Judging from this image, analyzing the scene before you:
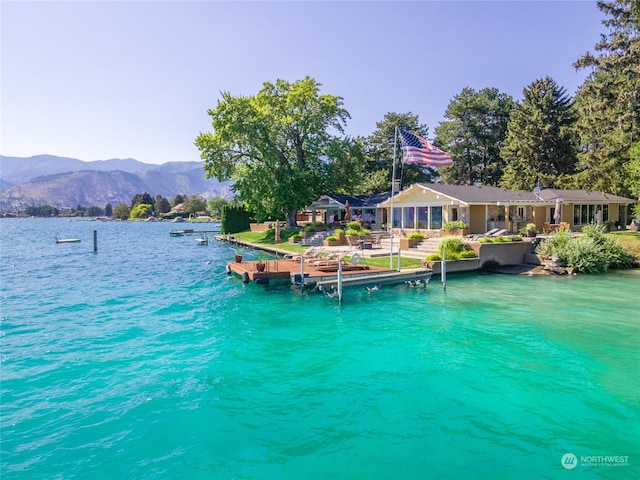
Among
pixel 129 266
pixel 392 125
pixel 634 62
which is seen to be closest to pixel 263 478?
pixel 129 266

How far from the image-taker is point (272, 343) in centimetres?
1312

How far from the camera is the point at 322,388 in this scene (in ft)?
32.2

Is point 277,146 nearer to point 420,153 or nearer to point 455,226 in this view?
point 455,226

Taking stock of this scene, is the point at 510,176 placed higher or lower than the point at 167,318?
higher

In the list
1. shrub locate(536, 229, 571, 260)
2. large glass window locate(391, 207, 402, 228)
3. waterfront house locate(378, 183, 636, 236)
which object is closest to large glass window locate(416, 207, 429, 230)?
waterfront house locate(378, 183, 636, 236)

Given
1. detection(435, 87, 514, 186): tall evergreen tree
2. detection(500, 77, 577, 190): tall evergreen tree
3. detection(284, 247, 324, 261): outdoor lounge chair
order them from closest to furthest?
detection(284, 247, 324, 261): outdoor lounge chair
detection(500, 77, 577, 190): tall evergreen tree
detection(435, 87, 514, 186): tall evergreen tree

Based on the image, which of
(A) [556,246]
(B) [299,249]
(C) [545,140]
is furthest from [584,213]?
(B) [299,249]

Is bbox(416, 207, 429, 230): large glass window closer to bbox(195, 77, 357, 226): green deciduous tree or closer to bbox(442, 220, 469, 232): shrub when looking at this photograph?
bbox(442, 220, 469, 232): shrub

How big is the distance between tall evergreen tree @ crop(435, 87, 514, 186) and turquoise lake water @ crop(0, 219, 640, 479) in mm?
46388

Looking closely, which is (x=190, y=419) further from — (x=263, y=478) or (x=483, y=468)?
(x=483, y=468)

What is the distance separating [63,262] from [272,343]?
99.0ft

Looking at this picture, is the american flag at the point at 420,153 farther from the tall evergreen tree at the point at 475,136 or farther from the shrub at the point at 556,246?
the tall evergreen tree at the point at 475,136

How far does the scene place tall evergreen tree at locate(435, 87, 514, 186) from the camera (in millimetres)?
61594

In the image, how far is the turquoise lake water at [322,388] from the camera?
7.12m
